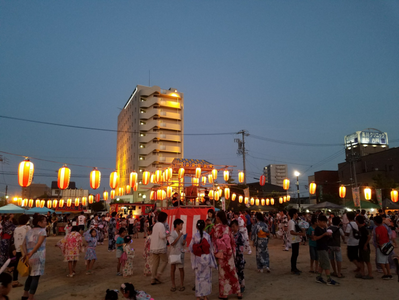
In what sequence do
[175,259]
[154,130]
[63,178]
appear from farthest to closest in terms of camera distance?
[154,130] < [63,178] < [175,259]

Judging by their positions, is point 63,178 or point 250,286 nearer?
→ point 250,286

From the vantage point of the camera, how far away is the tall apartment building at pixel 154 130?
48.7m

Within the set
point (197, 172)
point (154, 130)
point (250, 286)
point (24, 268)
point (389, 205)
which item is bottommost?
point (250, 286)

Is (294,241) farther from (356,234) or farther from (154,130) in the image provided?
(154,130)

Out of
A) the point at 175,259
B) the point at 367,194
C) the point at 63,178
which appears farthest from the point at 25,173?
the point at 367,194

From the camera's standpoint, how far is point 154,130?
4997 centimetres

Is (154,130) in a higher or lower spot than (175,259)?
higher

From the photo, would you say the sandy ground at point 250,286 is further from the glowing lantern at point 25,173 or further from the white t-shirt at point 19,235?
the glowing lantern at point 25,173

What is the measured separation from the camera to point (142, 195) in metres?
48.1

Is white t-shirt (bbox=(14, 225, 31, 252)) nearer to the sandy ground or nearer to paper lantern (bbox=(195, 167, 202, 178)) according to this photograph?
the sandy ground

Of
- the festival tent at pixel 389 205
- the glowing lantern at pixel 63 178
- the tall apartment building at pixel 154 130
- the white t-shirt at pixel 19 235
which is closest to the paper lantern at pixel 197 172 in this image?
the glowing lantern at pixel 63 178

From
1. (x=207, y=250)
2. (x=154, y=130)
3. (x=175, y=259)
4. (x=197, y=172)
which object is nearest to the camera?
(x=207, y=250)

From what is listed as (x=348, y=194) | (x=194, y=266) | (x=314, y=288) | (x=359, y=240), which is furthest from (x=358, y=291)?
(x=348, y=194)

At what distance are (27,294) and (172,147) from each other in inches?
1737
